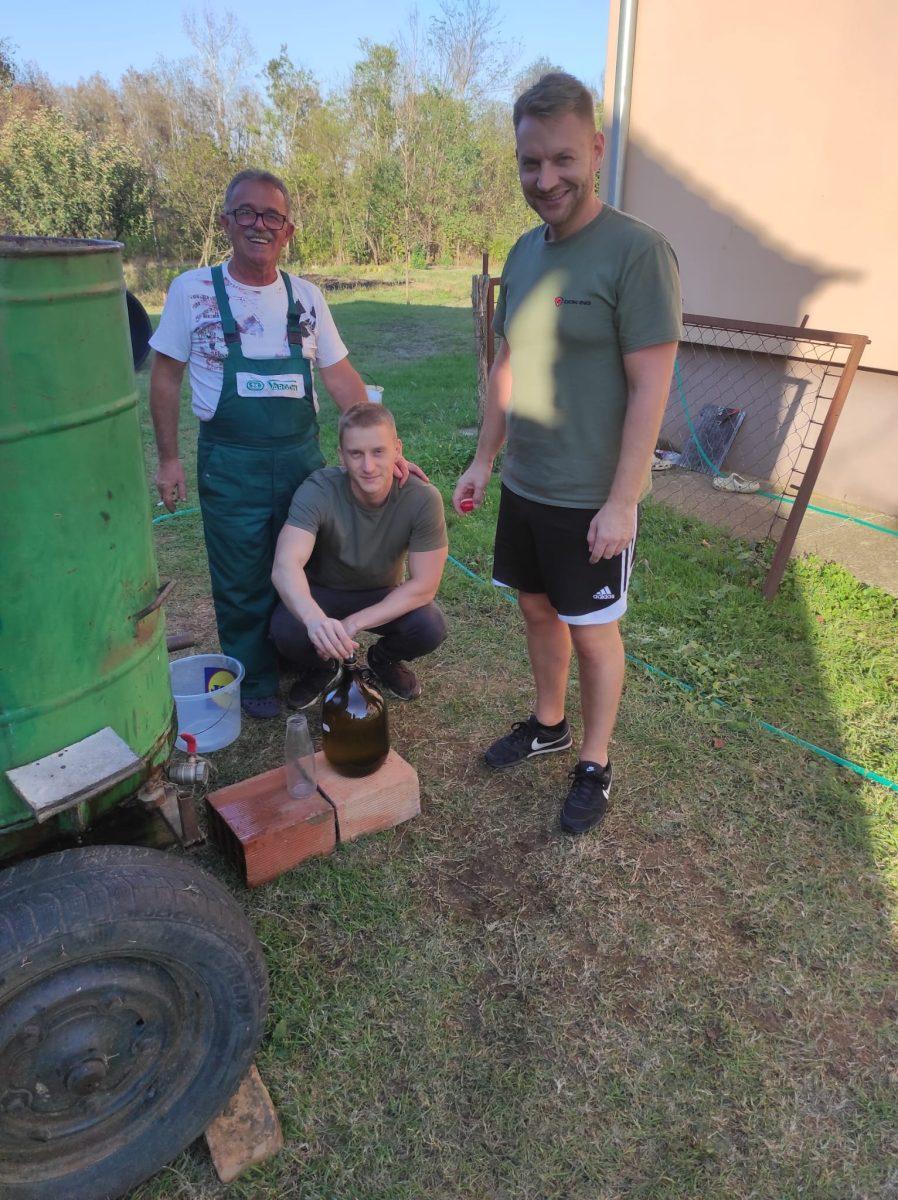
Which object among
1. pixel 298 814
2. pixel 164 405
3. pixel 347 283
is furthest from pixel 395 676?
→ pixel 347 283

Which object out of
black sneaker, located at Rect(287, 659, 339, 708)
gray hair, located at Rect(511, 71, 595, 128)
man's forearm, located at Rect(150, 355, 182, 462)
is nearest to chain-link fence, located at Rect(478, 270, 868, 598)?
black sneaker, located at Rect(287, 659, 339, 708)

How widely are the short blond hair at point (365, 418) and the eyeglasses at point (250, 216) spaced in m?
0.65

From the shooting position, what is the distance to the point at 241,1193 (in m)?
1.51

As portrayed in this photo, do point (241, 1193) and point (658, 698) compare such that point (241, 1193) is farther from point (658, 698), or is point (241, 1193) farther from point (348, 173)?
point (348, 173)

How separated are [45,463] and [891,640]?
3.52 m

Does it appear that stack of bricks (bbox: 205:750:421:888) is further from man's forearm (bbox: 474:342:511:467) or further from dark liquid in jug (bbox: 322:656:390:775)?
man's forearm (bbox: 474:342:511:467)

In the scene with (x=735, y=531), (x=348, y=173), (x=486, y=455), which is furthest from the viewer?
(x=348, y=173)

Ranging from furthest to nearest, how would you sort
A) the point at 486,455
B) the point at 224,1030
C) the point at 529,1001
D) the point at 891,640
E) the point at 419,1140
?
the point at 891,640 → the point at 486,455 → the point at 529,1001 → the point at 419,1140 → the point at 224,1030

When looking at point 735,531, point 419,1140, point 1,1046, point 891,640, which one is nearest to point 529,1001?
point 419,1140

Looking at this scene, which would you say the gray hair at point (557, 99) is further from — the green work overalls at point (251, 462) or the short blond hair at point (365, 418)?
the green work overalls at point (251, 462)

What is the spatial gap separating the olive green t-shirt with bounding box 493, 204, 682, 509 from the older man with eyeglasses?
2.03 feet

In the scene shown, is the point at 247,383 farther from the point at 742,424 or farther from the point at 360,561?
the point at 742,424

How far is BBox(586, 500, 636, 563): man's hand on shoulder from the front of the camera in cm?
198

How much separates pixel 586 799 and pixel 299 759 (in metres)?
0.90
